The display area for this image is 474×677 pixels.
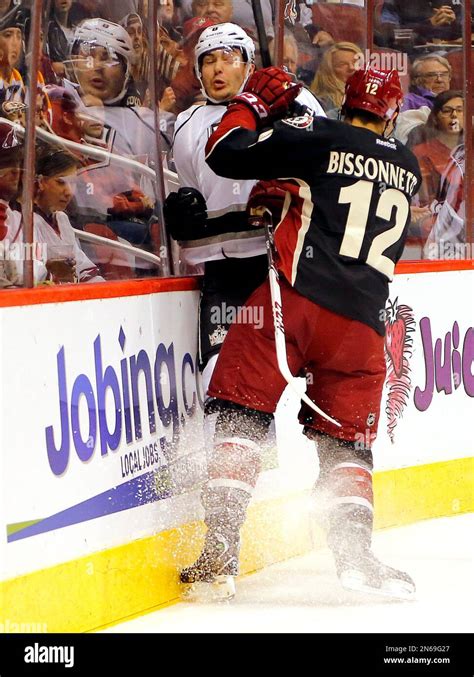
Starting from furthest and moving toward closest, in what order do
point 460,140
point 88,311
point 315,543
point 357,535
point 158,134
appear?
point 460,140 < point 315,543 < point 158,134 < point 357,535 < point 88,311

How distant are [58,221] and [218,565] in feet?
4.17

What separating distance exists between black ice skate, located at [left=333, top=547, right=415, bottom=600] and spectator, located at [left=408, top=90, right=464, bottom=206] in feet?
9.04

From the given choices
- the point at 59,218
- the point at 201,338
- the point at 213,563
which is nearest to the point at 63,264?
the point at 59,218

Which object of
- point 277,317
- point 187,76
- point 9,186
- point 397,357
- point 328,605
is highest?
point 187,76

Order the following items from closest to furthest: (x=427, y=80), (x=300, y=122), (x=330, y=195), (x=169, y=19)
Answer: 1. (x=300, y=122)
2. (x=330, y=195)
3. (x=169, y=19)
4. (x=427, y=80)

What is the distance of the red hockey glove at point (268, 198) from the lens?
530 centimetres

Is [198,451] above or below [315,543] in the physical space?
above

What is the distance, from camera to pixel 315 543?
21.0 feet

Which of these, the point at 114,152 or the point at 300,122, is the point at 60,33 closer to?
the point at 114,152

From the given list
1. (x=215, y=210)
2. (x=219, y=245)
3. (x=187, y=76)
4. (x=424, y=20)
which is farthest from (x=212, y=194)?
(x=424, y=20)

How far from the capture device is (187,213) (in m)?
5.65

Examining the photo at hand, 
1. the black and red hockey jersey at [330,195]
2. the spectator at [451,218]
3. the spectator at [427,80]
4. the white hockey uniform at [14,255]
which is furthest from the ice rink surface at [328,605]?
the spectator at [427,80]

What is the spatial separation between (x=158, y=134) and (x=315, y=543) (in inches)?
70.5
